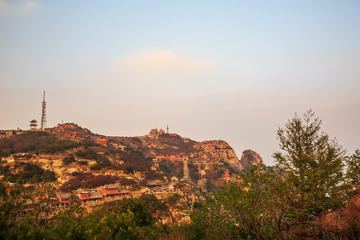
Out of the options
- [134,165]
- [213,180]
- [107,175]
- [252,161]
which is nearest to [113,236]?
[107,175]

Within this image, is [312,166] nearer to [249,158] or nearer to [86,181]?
[86,181]

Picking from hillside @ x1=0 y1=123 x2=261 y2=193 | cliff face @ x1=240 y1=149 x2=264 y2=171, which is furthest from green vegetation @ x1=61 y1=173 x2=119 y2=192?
cliff face @ x1=240 y1=149 x2=264 y2=171

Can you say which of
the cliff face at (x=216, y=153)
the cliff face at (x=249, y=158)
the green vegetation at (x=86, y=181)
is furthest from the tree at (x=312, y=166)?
the cliff face at (x=249, y=158)

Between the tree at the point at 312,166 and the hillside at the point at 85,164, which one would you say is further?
the hillside at the point at 85,164

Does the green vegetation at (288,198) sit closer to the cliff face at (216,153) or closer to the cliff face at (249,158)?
the cliff face at (216,153)

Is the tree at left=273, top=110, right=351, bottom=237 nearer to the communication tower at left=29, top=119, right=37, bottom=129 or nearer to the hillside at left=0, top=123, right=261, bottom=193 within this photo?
the hillside at left=0, top=123, right=261, bottom=193

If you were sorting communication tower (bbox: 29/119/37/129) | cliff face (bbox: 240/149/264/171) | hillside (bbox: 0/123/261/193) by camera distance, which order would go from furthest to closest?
cliff face (bbox: 240/149/264/171)
communication tower (bbox: 29/119/37/129)
hillside (bbox: 0/123/261/193)

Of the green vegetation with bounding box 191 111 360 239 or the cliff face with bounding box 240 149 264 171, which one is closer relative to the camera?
the green vegetation with bounding box 191 111 360 239

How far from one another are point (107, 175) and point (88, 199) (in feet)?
53.1

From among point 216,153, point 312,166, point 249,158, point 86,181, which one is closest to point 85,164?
point 86,181

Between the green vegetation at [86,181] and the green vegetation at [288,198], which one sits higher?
the green vegetation at [288,198]

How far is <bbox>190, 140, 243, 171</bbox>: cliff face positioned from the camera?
490 ft

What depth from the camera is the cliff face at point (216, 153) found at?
149 metres

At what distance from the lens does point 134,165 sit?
8231 cm
